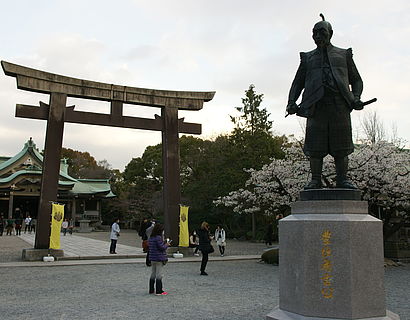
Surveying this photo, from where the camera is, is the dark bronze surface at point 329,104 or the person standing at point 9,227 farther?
the person standing at point 9,227

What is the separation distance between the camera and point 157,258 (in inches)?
298

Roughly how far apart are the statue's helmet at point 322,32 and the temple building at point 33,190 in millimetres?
35004

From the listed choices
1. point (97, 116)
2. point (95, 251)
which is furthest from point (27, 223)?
point (97, 116)

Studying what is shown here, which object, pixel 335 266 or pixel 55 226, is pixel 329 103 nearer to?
pixel 335 266

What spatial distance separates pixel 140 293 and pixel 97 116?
8.87m

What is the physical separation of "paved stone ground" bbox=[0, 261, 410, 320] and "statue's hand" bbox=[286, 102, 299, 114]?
3.16 metres

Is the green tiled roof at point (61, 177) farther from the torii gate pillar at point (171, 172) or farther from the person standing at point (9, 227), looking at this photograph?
the torii gate pillar at point (171, 172)

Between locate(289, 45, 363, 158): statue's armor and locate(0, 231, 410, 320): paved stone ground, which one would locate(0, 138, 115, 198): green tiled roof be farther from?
locate(289, 45, 363, 158): statue's armor

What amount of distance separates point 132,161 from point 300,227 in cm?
3843

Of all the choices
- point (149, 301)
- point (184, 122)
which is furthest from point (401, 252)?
point (149, 301)

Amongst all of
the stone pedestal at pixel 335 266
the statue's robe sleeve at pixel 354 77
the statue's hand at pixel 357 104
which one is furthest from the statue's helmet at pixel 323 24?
the stone pedestal at pixel 335 266

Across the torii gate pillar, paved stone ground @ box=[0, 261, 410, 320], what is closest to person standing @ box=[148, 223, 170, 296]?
paved stone ground @ box=[0, 261, 410, 320]

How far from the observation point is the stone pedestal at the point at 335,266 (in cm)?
432

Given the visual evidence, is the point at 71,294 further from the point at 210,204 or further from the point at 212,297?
the point at 210,204
